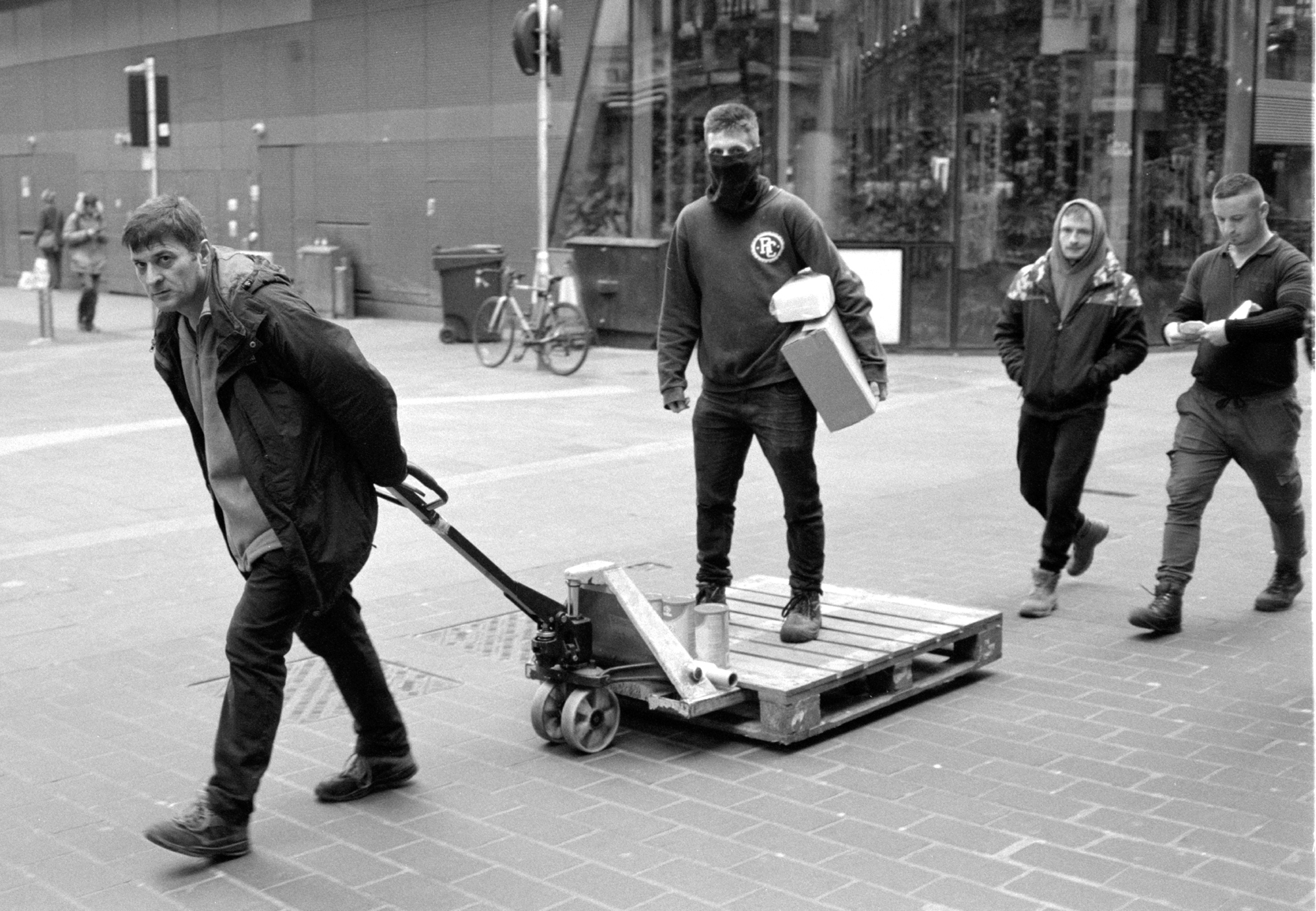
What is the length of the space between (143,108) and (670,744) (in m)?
16.3

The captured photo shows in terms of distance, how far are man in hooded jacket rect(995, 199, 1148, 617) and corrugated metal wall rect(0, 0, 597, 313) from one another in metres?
13.7

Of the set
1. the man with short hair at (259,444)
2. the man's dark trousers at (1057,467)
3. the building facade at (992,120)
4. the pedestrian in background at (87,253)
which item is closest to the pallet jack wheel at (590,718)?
the man with short hair at (259,444)

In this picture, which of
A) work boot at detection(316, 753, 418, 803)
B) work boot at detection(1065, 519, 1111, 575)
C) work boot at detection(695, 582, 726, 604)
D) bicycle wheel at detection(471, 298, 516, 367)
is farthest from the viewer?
bicycle wheel at detection(471, 298, 516, 367)

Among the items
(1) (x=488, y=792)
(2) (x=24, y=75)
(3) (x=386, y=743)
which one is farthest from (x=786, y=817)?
(2) (x=24, y=75)

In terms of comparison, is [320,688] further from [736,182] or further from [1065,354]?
[1065,354]

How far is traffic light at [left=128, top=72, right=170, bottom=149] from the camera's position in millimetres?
19422

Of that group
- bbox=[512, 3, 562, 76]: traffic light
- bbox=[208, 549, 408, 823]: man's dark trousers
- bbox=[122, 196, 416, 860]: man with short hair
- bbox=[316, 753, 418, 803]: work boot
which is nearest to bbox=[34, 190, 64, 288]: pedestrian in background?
bbox=[512, 3, 562, 76]: traffic light

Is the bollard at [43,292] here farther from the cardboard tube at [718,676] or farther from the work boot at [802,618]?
the cardboard tube at [718,676]

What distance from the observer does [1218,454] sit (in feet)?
21.9

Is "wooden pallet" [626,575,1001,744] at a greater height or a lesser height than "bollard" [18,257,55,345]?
lesser

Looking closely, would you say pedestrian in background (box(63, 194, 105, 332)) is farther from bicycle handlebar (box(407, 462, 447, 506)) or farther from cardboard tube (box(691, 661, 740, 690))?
cardboard tube (box(691, 661, 740, 690))

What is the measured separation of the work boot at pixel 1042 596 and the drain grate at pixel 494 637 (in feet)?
6.84

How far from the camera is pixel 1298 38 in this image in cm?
1817

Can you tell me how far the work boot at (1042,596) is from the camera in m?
6.93
